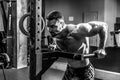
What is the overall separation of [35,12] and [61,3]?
26.7ft

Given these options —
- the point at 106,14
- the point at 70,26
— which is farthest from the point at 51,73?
the point at 106,14

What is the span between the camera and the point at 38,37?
1.32m

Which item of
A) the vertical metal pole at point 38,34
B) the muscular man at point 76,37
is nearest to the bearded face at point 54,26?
the muscular man at point 76,37

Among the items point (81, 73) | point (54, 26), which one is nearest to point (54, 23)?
point (54, 26)

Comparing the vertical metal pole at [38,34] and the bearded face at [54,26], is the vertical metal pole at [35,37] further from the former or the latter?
the bearded face at [54,26]

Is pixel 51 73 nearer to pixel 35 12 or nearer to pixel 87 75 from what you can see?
pixel 87 75

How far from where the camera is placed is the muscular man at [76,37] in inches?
59.7

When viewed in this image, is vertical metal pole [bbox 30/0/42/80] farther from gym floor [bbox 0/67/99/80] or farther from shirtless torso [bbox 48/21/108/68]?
gym floor [bbox 0/67/99/80]

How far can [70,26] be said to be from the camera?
1.71 m

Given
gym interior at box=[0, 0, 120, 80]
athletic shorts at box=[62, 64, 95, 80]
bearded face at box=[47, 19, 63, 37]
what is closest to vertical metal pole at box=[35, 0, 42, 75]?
gym interior at box=[0, 0, 120, 80]

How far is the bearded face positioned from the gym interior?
0.08m

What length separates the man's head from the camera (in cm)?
149

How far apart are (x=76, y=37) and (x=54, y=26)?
0.29m

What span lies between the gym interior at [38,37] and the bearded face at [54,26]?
85 millimetres
